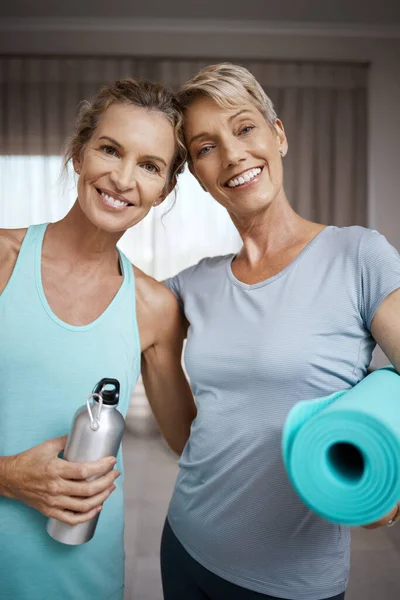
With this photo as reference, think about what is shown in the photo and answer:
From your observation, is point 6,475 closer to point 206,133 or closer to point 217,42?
point 206,133

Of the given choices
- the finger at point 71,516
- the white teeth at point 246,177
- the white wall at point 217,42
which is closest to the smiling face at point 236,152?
the white teeth at point 246,177

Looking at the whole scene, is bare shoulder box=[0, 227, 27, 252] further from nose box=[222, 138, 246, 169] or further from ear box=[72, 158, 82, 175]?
nose box=[222, 138, 246, 169]

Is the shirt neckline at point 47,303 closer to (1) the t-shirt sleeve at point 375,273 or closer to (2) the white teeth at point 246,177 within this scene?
(2) the white teeth at point 246,177

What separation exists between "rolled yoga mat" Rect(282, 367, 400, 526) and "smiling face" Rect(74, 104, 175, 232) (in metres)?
0.58

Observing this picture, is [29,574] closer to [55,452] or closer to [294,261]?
[55,452]

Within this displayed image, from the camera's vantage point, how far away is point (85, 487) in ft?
2.87

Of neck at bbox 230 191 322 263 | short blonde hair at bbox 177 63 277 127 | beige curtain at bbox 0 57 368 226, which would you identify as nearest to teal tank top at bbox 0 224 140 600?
neck at bbox 230 191 322 263

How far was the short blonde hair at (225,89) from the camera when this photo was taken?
1158mm

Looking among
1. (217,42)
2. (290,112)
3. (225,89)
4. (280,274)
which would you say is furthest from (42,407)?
(217,42)

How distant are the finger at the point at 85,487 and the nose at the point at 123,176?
55cm

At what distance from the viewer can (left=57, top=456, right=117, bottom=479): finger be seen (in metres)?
0.87

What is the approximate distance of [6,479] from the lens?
3.19 feet

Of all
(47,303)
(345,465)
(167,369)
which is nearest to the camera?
(345,465)

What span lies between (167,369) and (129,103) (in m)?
0.61
